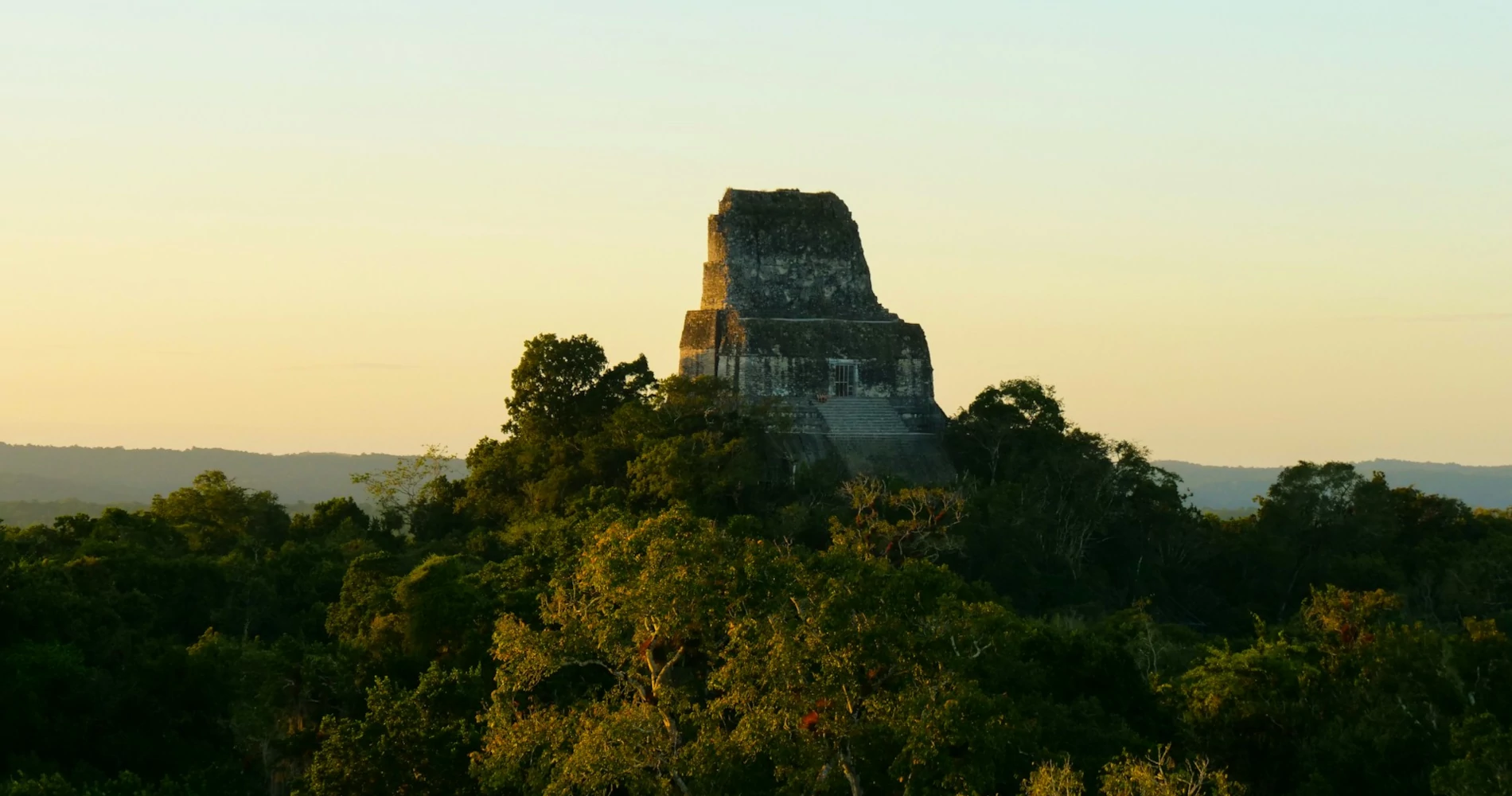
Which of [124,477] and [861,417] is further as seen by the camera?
[124,477]

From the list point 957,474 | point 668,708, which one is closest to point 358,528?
point 957,474

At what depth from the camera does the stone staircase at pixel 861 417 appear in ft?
137

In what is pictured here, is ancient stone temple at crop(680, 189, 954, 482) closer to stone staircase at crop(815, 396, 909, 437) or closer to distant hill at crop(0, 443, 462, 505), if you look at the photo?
stone staircase at crop(815, 396, 909, 437)

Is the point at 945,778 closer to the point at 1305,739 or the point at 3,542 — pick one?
the point at 1305,739

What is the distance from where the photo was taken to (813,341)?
140 ft

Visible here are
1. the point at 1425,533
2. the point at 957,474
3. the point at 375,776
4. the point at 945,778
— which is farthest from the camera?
the point at 1425,533

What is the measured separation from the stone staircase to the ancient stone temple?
23mm

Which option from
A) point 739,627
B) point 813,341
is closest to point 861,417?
point 813,341

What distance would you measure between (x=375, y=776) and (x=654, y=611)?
170 inches

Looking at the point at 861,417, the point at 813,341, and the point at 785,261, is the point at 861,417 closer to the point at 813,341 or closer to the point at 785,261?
the point at 813,341

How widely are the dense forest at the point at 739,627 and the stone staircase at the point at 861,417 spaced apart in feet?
4.21

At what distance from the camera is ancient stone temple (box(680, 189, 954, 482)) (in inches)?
1636

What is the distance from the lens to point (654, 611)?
20.7 metres

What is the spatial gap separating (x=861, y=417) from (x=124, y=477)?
15797 centimetres
